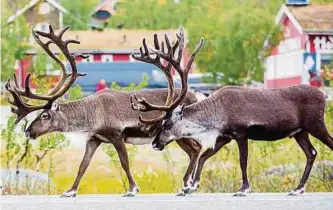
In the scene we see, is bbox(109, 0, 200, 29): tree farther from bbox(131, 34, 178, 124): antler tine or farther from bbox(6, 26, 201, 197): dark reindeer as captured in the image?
bbox(131, 34, 178, 124): antler tine

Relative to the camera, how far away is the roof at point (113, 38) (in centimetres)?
1991

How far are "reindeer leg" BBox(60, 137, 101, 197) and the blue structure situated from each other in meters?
8.83

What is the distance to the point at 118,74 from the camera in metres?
19.5

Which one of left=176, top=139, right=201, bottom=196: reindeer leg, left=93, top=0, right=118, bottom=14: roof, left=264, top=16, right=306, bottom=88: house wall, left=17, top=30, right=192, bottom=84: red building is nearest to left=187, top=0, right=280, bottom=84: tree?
left=264, top=16, right=306, bottom=88: house wall

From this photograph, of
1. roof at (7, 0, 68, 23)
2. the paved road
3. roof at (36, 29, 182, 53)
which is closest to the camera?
the paved road

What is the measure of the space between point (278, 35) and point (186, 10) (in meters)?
1.91

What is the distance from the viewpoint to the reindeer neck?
32.8 ft

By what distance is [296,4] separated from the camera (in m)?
18.3

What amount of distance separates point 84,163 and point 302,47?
28.4 feet

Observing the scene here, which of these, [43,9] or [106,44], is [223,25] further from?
[43,9]

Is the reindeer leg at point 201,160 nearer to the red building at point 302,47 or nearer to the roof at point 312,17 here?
the red building at point 302,47

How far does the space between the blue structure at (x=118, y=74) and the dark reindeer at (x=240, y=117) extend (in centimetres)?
890

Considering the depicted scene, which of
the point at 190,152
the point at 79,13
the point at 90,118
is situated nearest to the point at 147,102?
the point at 90,118

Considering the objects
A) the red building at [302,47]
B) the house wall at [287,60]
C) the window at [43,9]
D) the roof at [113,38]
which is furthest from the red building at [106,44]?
the red building at [302,47]
